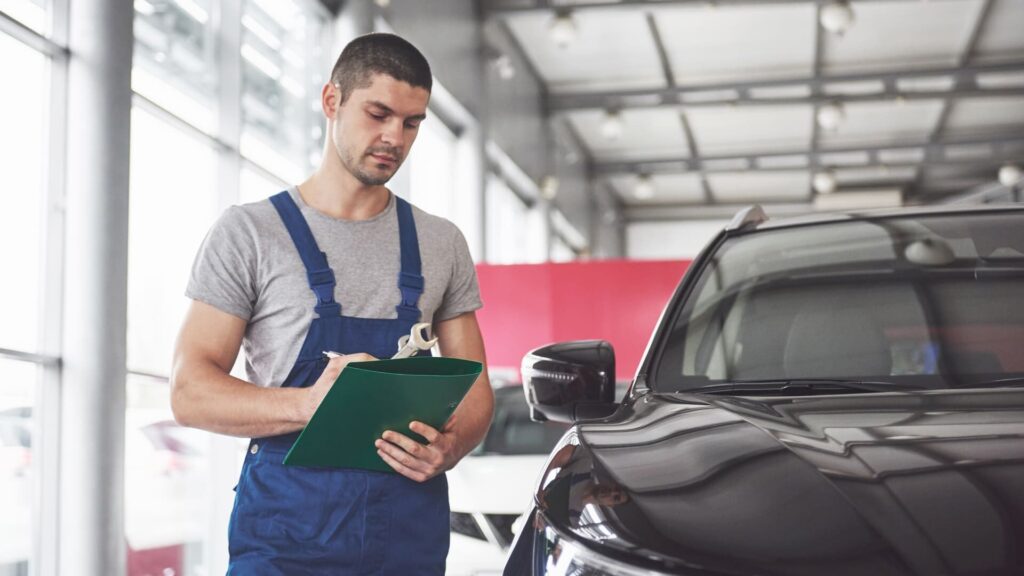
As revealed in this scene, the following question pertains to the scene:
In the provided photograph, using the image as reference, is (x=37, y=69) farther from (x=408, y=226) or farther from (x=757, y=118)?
(x=757, y=118)

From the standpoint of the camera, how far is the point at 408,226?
2.20 meters

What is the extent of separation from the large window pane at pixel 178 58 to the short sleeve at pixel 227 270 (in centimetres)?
480

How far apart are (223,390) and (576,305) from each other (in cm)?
638

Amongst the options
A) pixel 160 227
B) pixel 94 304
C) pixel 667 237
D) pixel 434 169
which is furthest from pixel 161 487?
pixel 667 237

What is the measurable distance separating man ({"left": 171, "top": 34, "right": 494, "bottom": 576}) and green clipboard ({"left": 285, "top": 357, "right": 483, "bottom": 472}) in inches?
1.3

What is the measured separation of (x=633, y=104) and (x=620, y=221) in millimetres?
9745

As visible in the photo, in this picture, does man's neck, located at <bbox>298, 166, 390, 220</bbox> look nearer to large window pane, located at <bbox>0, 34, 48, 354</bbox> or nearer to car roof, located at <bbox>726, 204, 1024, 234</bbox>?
car roof, located at <bbox>726, 204, 1024, 234</bbox>

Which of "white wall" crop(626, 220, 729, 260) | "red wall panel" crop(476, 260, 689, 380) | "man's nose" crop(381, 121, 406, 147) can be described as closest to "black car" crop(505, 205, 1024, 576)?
"man's nose" crop(381, 121, 406, 147)

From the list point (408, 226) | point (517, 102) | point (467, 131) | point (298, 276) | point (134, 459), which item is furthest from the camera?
point (517, 102)

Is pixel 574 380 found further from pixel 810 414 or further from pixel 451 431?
pixel 810 414

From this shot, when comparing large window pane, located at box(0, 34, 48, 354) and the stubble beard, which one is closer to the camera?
the stubble beard

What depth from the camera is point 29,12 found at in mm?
5898

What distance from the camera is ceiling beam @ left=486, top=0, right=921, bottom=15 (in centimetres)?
1288

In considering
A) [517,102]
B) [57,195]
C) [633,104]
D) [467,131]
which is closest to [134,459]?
[57,195]
